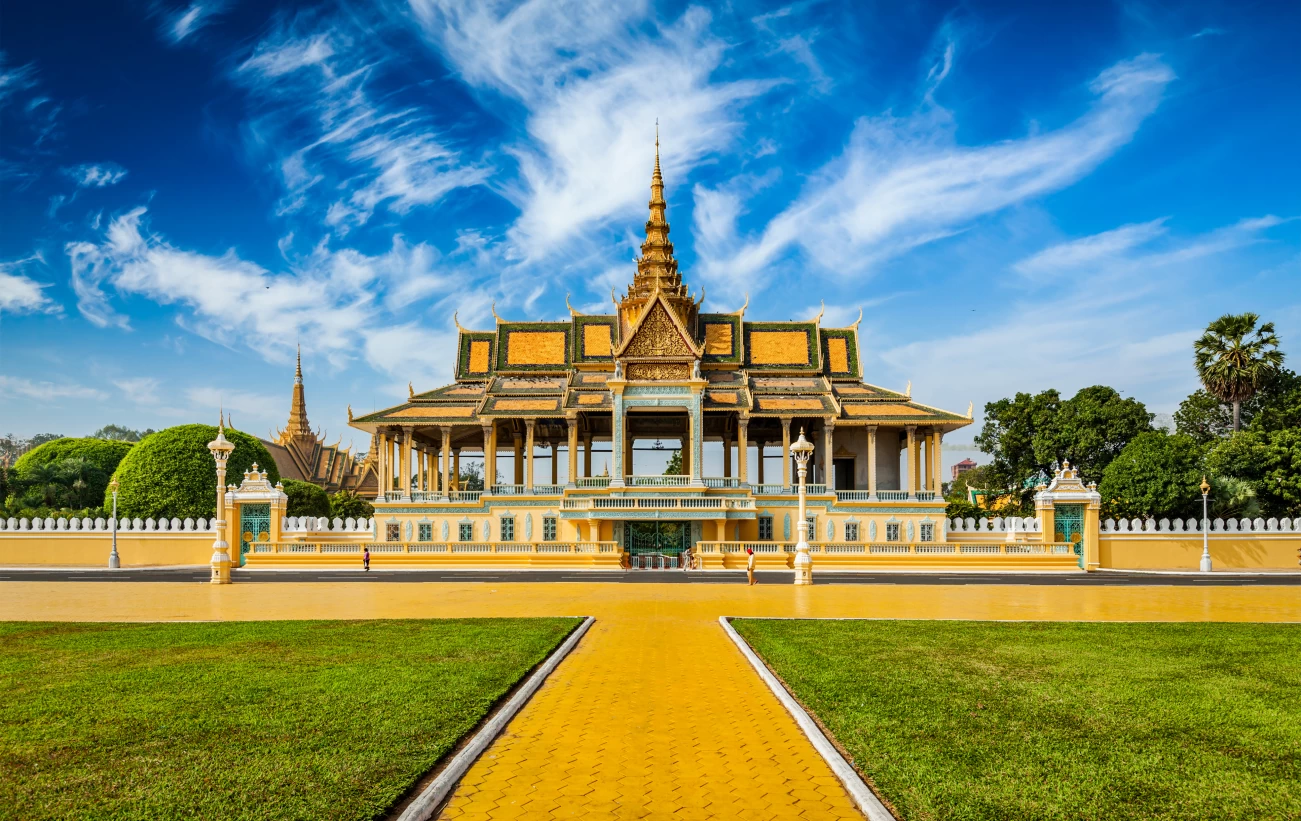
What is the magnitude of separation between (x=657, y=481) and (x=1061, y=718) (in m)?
33.3

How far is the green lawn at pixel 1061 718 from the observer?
621 centimetres

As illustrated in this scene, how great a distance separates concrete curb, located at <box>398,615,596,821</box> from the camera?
6051mm

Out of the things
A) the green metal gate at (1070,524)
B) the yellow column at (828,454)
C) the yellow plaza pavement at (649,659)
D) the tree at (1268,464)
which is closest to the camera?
the yellow plaza pavement at (649,659)

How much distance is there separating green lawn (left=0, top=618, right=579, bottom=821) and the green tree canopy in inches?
1760

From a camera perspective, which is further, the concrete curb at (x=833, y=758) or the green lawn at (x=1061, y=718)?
the green lawn at (x=1061, y=718)

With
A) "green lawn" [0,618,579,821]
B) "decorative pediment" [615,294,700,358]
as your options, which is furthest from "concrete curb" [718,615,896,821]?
"decorative pediment" [615,294,700,358]

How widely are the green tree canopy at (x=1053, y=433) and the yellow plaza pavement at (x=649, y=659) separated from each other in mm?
25607

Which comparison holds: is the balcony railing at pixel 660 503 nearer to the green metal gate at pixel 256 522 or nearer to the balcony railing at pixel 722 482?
the balcony railing at pixel 722 482

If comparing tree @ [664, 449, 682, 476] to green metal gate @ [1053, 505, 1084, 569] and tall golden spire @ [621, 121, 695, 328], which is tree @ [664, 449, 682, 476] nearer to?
tall golden spire @ [621, 121, 695, 328]

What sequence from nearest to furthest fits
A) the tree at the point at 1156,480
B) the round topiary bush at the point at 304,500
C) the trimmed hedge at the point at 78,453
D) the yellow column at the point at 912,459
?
the tree at the point at 1156,480 → the yellow column at the point at 912,459 → the round topiary bush at the point at 304,500 → the trimmed hedge at the point at 78,453

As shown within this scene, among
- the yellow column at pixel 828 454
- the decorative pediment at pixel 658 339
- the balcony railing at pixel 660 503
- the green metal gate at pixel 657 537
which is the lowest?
the green metal gate at pixel 657 537

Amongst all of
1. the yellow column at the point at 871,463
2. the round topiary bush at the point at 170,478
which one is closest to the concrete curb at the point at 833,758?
the yellow column at the point at 871,463

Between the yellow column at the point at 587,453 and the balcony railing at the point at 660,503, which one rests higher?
the yellow column at the point at 587,453

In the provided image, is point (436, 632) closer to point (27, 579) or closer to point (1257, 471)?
point (27, 579)
